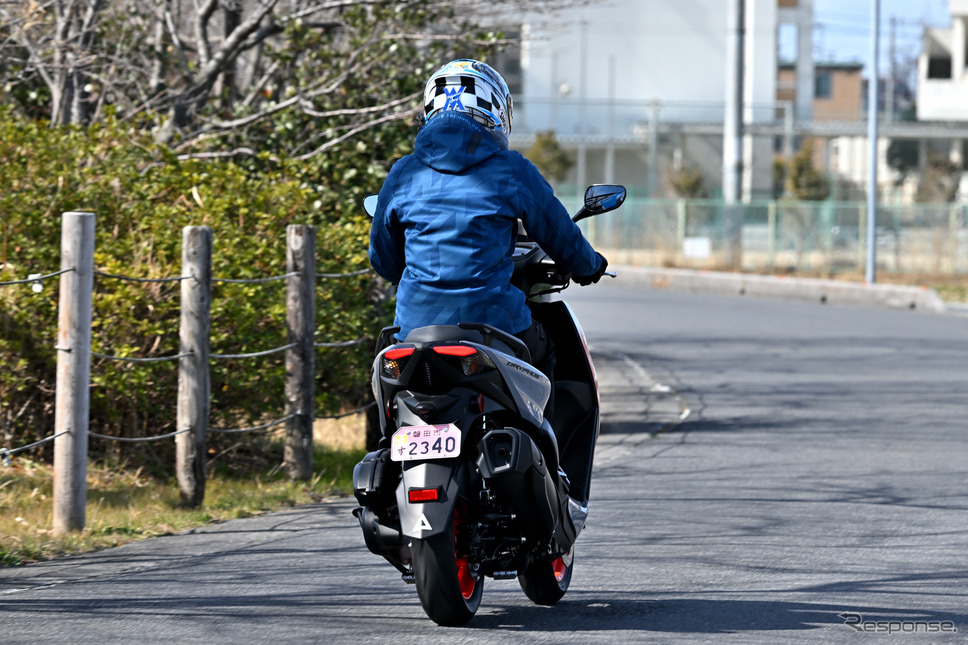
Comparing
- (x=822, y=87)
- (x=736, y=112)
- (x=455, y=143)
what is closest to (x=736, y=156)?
(x=736, y=112)

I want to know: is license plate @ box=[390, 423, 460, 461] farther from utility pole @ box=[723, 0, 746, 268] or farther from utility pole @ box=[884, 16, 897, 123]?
utility pole @ box=[884, 16, 897, 123]

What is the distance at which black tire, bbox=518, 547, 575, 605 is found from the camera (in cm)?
498

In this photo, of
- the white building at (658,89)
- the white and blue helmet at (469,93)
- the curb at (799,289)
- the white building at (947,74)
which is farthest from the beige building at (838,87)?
the white and blue helmet at (469,93)

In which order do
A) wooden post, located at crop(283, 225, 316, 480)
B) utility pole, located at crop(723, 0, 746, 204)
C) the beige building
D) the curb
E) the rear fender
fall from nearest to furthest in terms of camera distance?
the rear fender
wooden post, located at crop(283, 225, 316, 480)
the curb
utility pole, located at crop(723, 0, 746, 204)
the beige building

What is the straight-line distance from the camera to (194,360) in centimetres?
696

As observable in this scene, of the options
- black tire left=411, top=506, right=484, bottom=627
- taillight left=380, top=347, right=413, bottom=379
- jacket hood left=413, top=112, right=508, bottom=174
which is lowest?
black tire left=411, top=506, right=484, bottom=627

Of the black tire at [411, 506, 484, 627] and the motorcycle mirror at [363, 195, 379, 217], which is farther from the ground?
the motorcycle mirror at [363, 195, 379, 217]

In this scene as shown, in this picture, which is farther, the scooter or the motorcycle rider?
the motorcycle rider

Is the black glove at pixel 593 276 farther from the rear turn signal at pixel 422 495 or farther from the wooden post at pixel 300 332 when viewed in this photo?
the wooden post at pixel 300 332

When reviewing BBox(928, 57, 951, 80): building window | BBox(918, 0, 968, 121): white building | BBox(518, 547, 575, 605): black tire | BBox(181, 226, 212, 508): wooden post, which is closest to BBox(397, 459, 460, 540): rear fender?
BBox(518, 547, 575, 605): black tire

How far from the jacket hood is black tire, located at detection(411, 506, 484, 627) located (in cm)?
124

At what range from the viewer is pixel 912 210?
105ft

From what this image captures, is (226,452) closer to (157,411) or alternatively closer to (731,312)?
(157,411)

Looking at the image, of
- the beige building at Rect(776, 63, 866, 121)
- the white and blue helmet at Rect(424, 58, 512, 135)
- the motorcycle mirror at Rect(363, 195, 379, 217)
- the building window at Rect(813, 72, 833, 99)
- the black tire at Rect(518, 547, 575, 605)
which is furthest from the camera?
the building window at Rect(813, 72, 833, 99)
